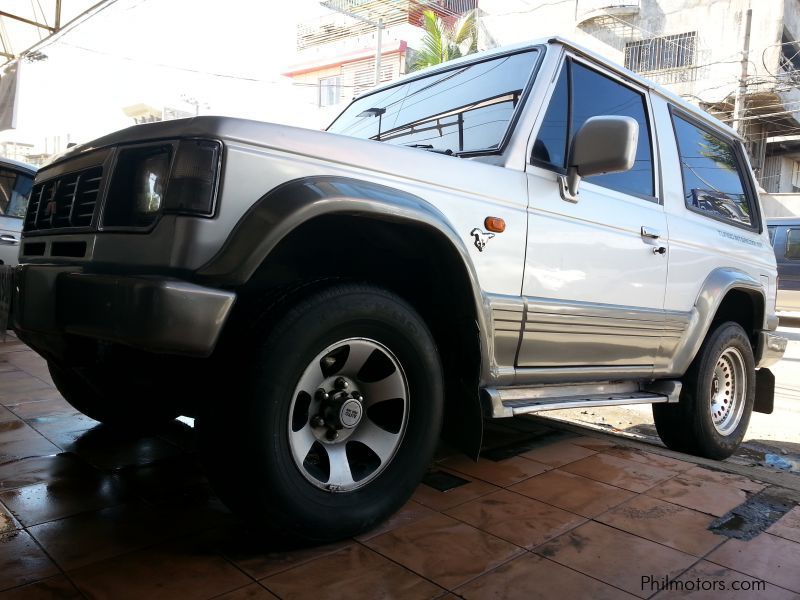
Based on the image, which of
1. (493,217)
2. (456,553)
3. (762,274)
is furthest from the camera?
(762,274)

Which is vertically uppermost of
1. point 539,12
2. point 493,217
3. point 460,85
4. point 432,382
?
point 539,12

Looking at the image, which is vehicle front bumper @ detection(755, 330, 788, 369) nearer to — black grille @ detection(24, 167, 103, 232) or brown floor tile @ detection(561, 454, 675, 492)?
brown floor tile @ detection(561, 454, 675, 492)

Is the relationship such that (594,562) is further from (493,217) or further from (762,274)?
(762,274)

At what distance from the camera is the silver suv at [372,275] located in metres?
1.79

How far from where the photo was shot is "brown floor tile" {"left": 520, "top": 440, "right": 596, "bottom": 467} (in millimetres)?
3229

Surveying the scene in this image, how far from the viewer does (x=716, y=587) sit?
1.96 m

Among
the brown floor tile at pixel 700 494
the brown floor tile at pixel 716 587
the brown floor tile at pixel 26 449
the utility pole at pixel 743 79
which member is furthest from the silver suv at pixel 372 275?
the utility pole at pixel 743 79

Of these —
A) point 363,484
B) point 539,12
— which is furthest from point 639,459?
point 539,12

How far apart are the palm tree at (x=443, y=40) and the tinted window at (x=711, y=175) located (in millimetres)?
12295

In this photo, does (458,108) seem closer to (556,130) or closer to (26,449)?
(556,130)

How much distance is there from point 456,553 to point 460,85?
2166 mm

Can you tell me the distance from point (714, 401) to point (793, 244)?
447 inches

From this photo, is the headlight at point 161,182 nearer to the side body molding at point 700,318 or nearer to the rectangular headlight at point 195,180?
the rectangular headlight at point 195,180

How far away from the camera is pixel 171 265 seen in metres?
1.75
